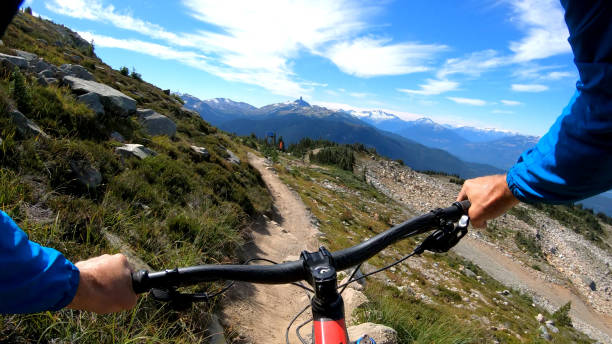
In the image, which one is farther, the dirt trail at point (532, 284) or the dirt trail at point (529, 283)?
the dirt trail at point (529, 283)

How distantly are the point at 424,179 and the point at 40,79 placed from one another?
55533 millimetres

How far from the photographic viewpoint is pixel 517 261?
2741 cm

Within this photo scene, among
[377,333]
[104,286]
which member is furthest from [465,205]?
[377,333]

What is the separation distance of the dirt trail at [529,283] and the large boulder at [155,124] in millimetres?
23432

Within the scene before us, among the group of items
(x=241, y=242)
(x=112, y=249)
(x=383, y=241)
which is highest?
(x=383, y=241)

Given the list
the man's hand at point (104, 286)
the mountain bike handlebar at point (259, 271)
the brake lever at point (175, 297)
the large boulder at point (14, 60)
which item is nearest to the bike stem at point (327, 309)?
the mountain bike handlebar at point (259, 271)

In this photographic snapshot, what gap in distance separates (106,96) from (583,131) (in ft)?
41.4

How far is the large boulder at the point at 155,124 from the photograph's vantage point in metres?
12.3

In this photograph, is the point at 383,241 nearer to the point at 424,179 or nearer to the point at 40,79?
the point at 40,79

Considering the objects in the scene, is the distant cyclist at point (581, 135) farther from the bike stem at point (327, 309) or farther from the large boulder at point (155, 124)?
the large boulder at point (155, 124)

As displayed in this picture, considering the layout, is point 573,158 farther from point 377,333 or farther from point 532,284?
point 532,284

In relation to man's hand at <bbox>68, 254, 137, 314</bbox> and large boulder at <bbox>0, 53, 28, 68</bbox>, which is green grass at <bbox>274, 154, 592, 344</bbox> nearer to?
man's hand at <bbox>68, 254, 137, 314</bbox>

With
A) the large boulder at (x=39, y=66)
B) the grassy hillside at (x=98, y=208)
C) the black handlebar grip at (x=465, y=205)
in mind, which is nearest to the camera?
the black handlebar grip at (x=465, y=205)

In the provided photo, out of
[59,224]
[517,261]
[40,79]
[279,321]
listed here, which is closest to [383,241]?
[59,224]
